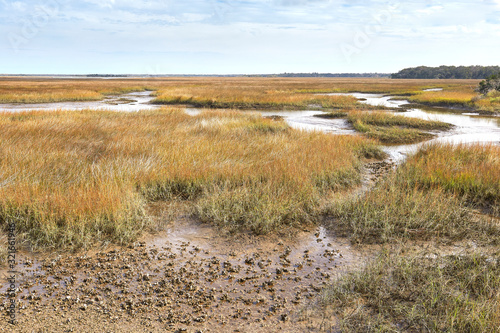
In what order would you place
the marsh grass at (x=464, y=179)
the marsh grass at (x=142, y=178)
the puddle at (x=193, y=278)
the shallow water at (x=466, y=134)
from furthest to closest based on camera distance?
1. the shallow water at (x=466, y=134)
2. the marsh grass at (x=464, y=179)
3. the marsh grass at (x=142, y=178)
4. the puddle at (x=193, y=278)

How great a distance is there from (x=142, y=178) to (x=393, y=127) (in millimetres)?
16010

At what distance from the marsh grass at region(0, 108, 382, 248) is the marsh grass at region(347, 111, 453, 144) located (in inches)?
165

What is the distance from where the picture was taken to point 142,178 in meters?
7.84

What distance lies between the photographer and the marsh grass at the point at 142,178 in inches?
225

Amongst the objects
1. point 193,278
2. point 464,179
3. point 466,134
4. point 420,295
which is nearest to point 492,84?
point 466,134

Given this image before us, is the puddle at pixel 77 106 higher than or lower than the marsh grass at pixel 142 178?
higher

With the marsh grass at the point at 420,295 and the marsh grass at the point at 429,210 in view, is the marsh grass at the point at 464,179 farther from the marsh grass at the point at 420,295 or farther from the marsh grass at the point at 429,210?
the marsh grass at the point at 420,295

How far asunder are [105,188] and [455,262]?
254 inches

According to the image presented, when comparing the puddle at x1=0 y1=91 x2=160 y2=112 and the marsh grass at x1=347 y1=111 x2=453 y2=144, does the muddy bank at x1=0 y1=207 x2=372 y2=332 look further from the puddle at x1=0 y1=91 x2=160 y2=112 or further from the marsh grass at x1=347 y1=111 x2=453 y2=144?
the puddle at x1=0 y1=91 x2=160 y2=112

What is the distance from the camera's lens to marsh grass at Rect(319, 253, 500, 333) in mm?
3539

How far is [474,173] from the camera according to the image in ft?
27.2

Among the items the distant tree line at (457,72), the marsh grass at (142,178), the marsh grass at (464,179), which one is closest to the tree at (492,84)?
the marsh grass at (142,178)

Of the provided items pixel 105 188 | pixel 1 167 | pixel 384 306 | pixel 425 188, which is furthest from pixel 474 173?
pixel 1 167

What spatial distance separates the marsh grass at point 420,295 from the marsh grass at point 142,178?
7.11 ft
